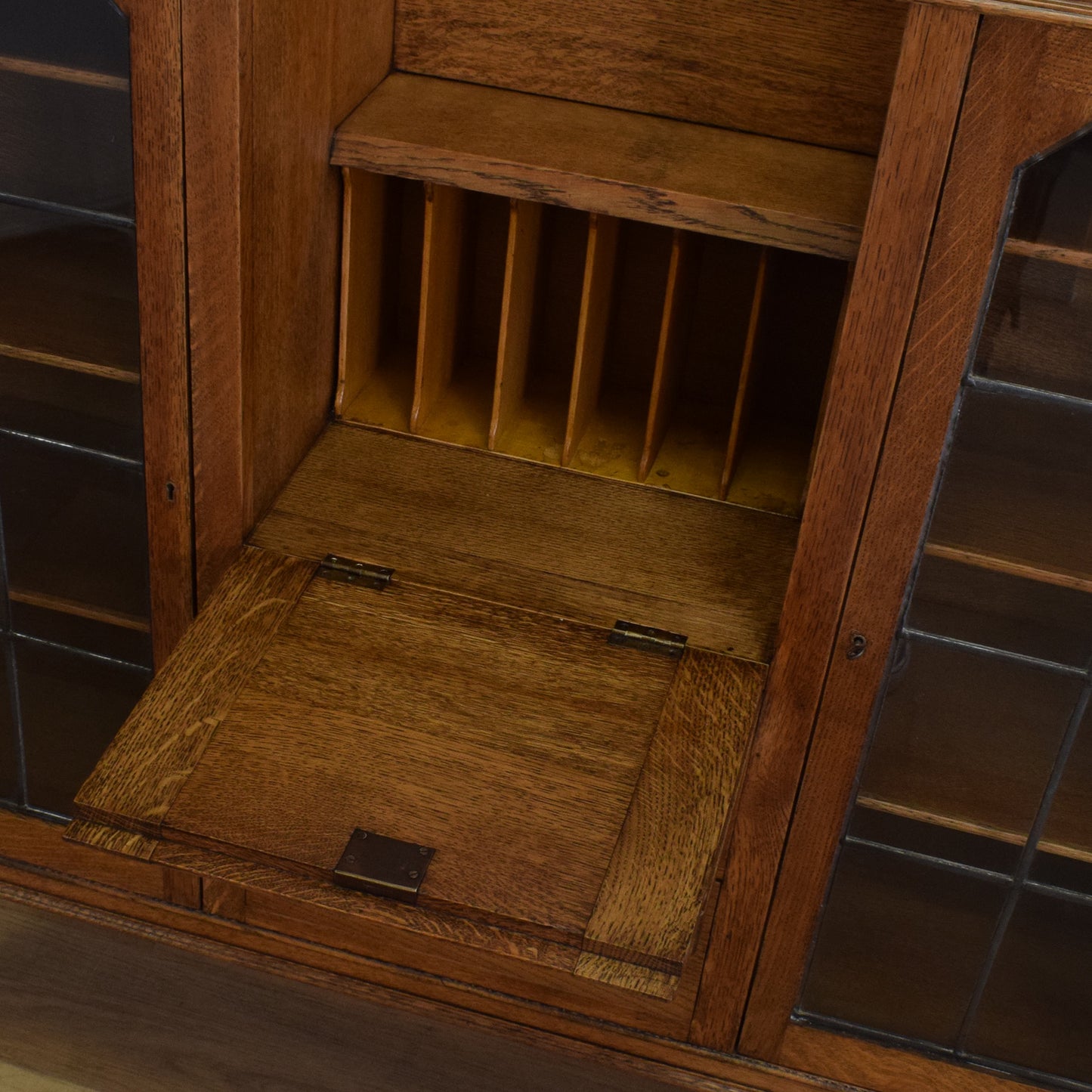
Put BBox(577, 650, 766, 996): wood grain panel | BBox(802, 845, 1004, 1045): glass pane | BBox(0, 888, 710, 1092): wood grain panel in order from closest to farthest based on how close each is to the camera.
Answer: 1. BBox(577, 650, 766, 996): wood grain panel
2. BBox(802, 845, 1004, 1045): glass pane
3. BBox(0, 888, 710, 1092): wood grain panel

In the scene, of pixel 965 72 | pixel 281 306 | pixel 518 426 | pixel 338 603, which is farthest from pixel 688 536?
pixel 965 72

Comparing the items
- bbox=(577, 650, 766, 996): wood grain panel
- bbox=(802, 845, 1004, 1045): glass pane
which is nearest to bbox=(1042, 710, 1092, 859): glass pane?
bbox=(802, 845, 1004, 1045): glass pane

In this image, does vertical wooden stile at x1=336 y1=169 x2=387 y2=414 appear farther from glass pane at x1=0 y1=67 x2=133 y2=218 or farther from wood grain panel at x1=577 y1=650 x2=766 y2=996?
wood grain panel at x1=577 y1=650 x2=766 y2=996

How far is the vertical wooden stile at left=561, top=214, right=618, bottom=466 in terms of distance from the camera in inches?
62.5

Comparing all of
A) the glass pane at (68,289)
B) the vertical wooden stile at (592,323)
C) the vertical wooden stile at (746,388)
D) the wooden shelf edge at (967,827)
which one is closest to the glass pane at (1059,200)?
the vertical wooden stile at (746,388)

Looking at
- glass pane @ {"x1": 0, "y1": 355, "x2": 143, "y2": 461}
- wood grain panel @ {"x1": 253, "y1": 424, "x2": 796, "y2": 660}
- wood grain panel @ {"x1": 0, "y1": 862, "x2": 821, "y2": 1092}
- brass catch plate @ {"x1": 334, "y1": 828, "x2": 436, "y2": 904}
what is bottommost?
wood grain panel @ {"x1": 0, "y1": 862, "x2": 821, "y2": 1092}

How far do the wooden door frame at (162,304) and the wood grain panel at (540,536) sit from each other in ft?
0.43

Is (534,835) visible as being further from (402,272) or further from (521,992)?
(402,272)

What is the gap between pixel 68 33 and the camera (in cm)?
137

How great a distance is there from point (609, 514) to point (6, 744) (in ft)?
3.03

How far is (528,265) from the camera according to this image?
5.56 feet

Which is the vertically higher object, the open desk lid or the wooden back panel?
the wooden back panel

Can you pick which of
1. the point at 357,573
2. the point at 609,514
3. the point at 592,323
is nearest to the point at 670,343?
the point at 592,323

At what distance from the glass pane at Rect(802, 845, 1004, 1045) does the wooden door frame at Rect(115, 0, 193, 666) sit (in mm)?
877
